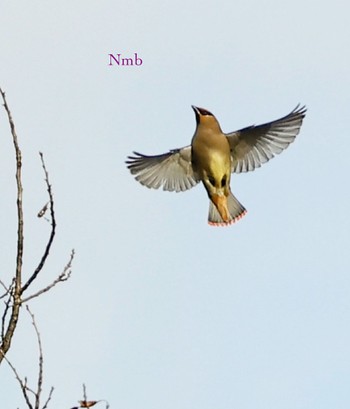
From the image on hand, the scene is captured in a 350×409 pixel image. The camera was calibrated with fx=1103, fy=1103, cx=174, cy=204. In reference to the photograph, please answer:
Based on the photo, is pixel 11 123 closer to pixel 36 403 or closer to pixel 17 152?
pixel 17 152

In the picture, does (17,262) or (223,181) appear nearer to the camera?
(17,262)

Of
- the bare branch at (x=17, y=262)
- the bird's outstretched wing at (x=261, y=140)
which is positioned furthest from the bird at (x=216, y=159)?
the bare branch at (x=17, y=262)

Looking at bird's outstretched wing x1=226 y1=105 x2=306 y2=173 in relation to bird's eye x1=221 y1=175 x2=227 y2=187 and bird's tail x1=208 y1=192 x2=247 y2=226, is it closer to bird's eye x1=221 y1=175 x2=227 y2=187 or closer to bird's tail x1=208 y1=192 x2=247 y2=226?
bird's tail x1=208 y1=192 x2=247 y2=226

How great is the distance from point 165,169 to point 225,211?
2.96 feet

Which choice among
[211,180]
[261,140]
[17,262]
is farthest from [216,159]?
[17,262]

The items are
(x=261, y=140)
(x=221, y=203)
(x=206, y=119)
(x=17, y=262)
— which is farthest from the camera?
(x=261, y=140)

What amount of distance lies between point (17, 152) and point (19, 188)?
136mm

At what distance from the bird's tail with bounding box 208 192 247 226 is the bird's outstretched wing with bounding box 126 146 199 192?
283 mm

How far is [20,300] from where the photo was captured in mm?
4270

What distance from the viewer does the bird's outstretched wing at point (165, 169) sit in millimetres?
7383

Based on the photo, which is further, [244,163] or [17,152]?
[244,163]

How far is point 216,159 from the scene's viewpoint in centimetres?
677

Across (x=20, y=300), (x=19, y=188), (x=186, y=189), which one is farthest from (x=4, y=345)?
(x=186, y=189)

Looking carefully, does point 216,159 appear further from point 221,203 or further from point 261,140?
point 261,140
